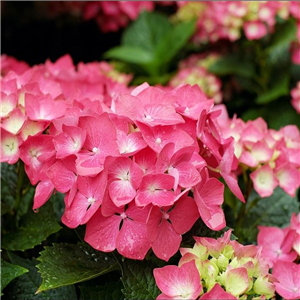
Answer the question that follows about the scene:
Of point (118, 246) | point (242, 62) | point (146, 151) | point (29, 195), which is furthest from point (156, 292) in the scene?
point (242, 62)

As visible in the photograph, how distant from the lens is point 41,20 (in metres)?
2.02

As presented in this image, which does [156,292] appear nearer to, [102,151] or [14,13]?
[102,151]

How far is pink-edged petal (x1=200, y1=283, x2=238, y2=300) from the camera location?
0.66 metres

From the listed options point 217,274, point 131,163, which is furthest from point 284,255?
point 131,163

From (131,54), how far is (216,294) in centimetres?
128

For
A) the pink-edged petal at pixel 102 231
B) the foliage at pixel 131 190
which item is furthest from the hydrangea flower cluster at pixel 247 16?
the pink-edged petal at pixel 102 231

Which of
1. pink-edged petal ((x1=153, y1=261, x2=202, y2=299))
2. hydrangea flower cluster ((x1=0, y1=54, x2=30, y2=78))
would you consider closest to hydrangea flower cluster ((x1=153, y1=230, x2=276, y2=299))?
pink-edged petal ((x1=153, y1=261, x2=202, y2=299))

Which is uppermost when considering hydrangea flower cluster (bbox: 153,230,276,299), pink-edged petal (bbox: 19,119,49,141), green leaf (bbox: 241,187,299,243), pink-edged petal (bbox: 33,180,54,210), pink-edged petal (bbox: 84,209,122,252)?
pink-edged petal (bbox: 19,119,49,141)

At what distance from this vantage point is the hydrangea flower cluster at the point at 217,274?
70cm

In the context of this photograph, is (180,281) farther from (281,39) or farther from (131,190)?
(281,39)

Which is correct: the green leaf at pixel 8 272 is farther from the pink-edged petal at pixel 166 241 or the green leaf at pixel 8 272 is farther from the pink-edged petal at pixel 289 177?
the pink-edged petal at pixel 289 177

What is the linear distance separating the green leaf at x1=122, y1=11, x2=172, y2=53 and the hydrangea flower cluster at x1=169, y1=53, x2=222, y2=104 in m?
0.16

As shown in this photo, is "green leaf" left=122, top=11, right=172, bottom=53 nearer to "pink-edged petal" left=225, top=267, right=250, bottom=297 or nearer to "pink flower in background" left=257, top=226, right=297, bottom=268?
"pink flower in background" left=257, top=226, right=297, bottom=268

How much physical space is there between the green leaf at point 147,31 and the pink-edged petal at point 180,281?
4.49ft
